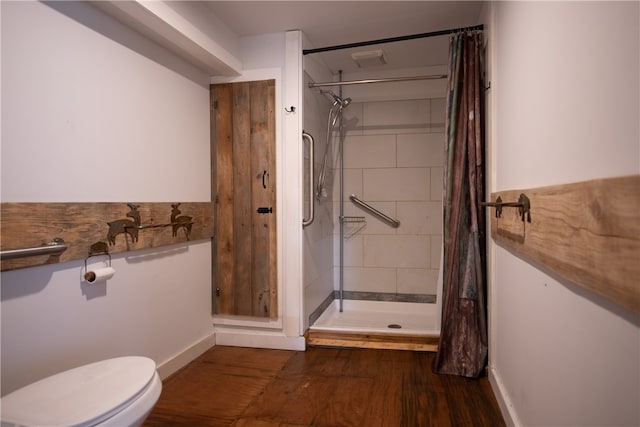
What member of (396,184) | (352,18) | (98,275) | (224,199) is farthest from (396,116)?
(98,275)

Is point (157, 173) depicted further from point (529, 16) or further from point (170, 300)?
point (529, 16)

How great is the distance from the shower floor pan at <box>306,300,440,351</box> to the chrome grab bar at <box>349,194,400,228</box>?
2.53 ft

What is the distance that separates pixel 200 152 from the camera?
2.60 m

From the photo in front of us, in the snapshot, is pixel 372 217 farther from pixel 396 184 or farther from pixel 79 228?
pixel 79 228

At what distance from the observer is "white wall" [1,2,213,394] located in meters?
1.41

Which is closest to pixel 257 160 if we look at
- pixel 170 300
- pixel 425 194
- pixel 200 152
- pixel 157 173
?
pixel 200 152

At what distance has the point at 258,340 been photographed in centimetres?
271

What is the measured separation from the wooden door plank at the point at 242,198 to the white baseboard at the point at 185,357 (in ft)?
0.97

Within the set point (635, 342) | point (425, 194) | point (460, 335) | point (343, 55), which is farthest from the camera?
point (425, 194)

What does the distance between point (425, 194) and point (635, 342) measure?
2853mm

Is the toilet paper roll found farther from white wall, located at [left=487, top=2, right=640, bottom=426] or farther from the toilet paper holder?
white wall, located at [left=487, top=2, right=640, bottom=426]

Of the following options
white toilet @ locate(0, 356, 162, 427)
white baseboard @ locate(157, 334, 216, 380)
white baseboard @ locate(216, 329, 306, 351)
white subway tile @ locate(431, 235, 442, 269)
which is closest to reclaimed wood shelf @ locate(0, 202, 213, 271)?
white toilet @ locate(0, 356, 162, 427)

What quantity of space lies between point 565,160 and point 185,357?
7.71ft

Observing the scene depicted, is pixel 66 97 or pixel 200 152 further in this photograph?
pixel 200 152
